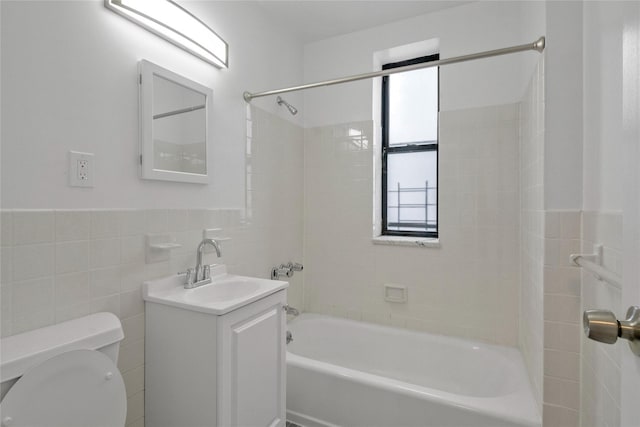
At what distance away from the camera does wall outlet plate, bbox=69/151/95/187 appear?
108cm

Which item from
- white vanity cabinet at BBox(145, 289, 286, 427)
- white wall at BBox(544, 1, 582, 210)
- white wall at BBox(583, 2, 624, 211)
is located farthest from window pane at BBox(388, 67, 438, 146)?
white vanity cabinet at BBox(145, 289, 286, 427)

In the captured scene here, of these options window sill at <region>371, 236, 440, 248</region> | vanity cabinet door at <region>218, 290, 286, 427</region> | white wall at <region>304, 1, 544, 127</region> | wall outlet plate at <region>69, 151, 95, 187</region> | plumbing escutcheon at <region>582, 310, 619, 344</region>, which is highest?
white wall at <region>304, 1, 544, 127</region>

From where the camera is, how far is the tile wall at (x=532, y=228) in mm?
1358

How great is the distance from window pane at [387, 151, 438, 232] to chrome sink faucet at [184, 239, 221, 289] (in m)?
1.50

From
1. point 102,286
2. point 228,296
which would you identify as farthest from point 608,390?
point 102,286

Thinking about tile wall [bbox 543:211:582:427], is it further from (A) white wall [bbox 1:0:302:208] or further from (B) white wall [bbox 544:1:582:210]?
(A) white wall [bbox 1:0:302:208]

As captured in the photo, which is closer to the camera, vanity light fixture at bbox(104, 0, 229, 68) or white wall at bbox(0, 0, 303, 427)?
white wall at bbox(0, 0, 303, 427)

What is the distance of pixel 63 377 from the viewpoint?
0.88 metres

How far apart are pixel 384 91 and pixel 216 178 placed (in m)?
1.63

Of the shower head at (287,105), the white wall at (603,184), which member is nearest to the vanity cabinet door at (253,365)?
the white wall at (603,184)

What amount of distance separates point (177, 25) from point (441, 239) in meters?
2.00

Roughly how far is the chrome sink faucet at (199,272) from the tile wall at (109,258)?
0.18 ft

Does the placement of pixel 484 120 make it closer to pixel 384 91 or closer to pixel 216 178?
pixel 384 91

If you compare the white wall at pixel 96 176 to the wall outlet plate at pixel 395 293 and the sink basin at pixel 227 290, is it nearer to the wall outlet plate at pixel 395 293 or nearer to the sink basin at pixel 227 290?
the sink basin at pixel 227 290
